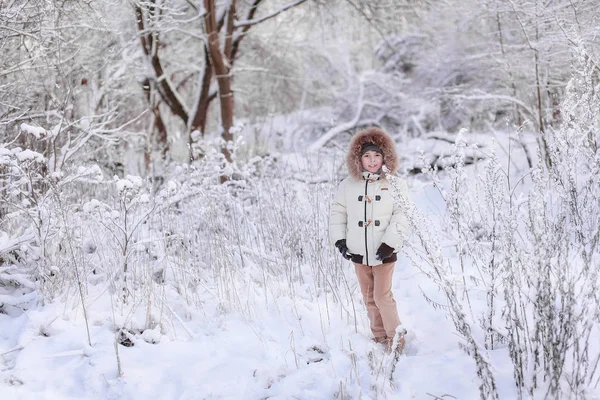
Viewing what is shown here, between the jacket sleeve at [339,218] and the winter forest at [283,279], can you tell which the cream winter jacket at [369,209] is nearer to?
the jacket sleeve at [339,218]

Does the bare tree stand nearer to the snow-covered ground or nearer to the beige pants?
the snow-covered ground

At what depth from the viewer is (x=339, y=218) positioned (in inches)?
122

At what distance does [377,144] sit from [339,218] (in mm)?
499

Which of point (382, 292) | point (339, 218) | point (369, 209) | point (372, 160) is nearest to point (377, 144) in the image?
point (372, 160)

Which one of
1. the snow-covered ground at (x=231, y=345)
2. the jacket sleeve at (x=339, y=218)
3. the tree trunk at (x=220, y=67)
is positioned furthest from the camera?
the tree trunk at (x=220, y=67)

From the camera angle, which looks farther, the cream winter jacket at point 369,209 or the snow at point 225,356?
the cream winter jacket at point 369,209

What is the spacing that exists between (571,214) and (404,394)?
1375mm

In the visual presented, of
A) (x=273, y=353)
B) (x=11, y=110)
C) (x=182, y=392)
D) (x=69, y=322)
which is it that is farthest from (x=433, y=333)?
(x=11, y=110)

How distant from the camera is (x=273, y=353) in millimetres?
2895

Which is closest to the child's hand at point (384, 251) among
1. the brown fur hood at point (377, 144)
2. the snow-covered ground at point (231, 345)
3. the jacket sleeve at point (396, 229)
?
the jacket sleeve at point (396, 229)

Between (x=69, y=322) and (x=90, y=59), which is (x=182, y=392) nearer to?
(x=69, y=322)

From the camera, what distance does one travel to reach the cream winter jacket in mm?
2920

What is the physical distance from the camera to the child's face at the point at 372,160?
116 inches

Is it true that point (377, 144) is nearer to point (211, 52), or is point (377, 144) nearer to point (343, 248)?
point (343, 248)
